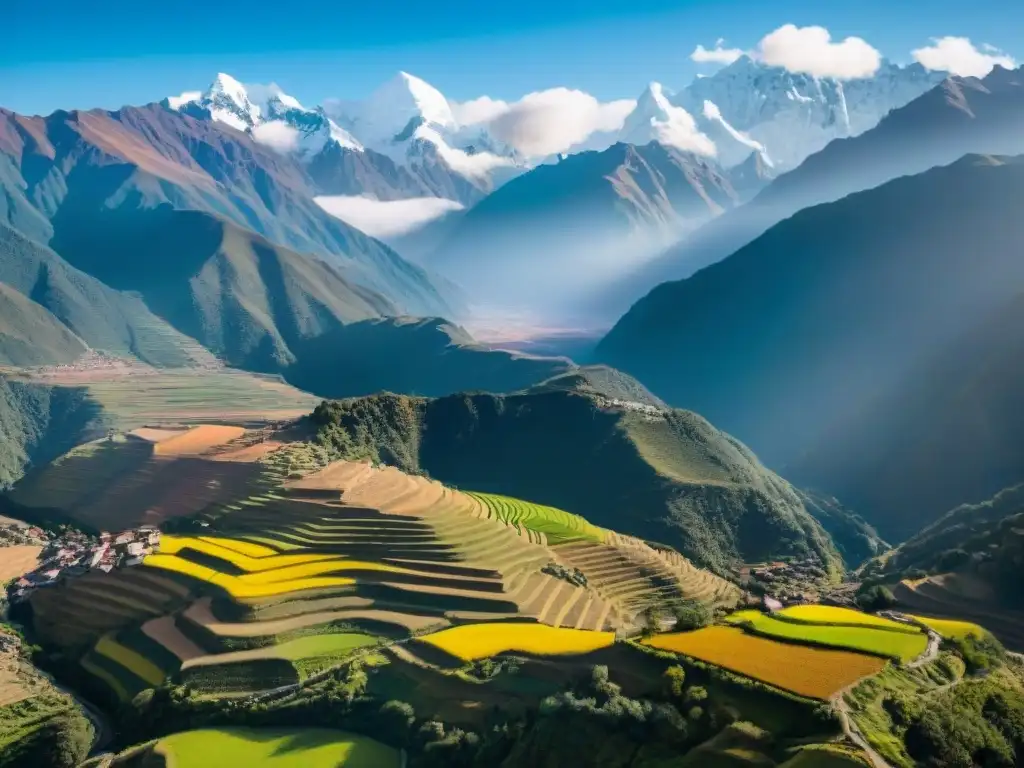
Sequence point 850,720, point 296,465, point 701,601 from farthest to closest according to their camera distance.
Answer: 1. point 296,465
2. point 701,601
3. point 850,720

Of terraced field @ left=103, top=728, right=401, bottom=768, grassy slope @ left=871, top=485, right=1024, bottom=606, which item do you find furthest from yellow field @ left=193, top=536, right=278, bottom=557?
grassy slope @ left=871, top=485, right=1024, bottom=606

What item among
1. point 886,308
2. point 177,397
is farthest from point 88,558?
point 886,308

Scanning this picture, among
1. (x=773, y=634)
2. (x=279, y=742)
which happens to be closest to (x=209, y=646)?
(x=279, y=742)

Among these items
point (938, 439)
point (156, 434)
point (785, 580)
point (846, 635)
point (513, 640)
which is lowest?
point (785, 580)

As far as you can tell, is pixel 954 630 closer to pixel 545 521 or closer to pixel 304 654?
pixel 304 654

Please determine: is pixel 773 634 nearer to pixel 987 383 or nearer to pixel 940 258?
pixel 987 383

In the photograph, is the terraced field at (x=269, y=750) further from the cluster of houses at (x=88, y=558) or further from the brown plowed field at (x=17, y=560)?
the brown plowed field at (x=17, y=560)

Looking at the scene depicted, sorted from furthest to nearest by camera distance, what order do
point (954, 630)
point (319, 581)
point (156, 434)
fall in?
point (156, 434) < point (319, 581) < point (954, 630)

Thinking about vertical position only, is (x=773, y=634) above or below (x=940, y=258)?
below
